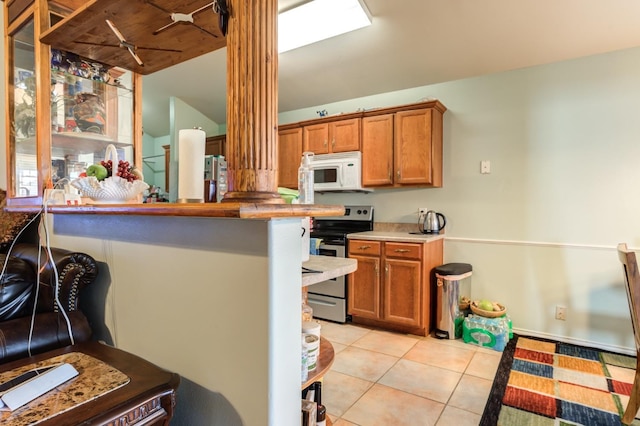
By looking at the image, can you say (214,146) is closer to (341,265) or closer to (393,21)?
(393,21)

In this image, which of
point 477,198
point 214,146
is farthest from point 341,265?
point 214,146

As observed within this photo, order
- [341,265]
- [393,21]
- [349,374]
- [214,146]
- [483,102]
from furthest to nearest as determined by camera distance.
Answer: [214,146], [483,102], [393,21], [349,374], [341,265]

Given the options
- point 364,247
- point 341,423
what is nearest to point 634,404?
point 341,423

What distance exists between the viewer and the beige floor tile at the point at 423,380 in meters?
2.16

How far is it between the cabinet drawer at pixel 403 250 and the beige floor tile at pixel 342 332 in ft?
2.61

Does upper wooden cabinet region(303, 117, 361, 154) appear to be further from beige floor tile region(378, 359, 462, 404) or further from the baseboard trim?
the baseboard trim

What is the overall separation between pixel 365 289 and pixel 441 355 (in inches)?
36.3

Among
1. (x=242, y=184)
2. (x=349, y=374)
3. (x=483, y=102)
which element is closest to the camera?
(x=242, y=184)

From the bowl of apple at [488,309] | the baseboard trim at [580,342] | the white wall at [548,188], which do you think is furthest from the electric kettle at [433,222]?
the baseboard trim at [580,342]

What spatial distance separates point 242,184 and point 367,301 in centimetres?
273

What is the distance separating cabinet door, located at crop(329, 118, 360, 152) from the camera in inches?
144

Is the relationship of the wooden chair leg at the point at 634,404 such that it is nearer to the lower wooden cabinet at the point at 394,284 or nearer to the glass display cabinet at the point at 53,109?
the lower wooden cabinet at the point at 394,284

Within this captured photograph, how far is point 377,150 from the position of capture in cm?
355

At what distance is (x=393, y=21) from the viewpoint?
2701 millimetres
